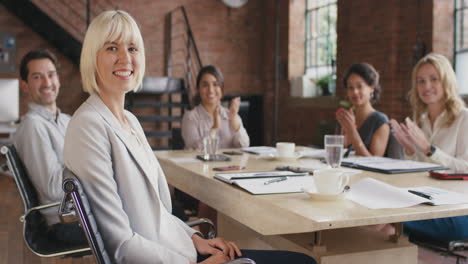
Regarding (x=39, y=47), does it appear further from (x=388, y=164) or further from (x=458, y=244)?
(x=458, y=244)

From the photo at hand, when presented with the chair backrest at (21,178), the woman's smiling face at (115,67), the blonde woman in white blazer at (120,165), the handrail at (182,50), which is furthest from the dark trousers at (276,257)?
the handrail at (182,50)

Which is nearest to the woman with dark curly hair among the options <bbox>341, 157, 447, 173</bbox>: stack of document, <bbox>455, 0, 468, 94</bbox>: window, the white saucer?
<bbox>341, 157, 447, 173</bbox>: stack of document

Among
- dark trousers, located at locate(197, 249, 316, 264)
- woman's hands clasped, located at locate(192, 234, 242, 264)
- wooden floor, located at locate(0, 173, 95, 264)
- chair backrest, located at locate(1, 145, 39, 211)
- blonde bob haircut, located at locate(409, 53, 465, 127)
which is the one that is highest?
blonde bob haircut, located at locate(409, 53, 465, 127)

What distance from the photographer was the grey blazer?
120cm

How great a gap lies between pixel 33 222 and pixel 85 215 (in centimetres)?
90

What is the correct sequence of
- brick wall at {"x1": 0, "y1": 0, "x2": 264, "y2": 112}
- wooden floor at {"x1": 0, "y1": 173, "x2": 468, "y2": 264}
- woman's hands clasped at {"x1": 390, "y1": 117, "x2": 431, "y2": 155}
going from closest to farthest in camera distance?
woman's hands clasped at {"x1": 390, "y1": 117, "x2": 431, "y2": 155}, wooden floor at {"x1": 0, "y1": 173, "x2": 468, "y2": 264}, brick wall at {"x1": 0, "y1": 0, "x2": 264, "y2": 112}

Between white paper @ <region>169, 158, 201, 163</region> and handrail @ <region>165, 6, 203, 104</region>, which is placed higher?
handrail @ <region>165, 6, 203, 104</region>

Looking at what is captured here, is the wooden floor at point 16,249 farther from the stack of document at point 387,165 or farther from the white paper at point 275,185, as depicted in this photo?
the white paper at point 275,185

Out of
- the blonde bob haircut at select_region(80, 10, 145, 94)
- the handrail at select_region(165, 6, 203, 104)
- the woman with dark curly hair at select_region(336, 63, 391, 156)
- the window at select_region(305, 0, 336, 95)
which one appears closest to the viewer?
the blonde bob haircut at select_region(80, 10, 145, 94)

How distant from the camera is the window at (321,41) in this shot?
22.6 ft

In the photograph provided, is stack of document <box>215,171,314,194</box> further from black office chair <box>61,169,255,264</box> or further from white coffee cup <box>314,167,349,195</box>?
black office chair <box>61,169,255,264</box>

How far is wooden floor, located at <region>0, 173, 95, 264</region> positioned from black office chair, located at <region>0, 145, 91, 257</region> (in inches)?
37.4

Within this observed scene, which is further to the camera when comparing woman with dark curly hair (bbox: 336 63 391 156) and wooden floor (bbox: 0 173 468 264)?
wooden floor (bbox: 0 173 468 264)

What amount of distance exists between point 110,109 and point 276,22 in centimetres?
659
